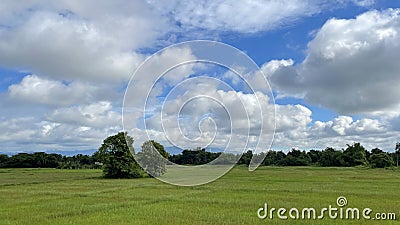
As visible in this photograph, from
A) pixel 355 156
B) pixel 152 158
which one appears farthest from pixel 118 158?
A: pixel 355 156

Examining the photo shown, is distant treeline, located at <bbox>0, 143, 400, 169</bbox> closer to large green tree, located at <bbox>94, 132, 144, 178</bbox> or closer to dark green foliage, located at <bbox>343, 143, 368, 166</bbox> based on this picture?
dark green foliage, located at <bbox>343, 143, 368, 166</bbox>

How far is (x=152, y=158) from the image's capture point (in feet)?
142

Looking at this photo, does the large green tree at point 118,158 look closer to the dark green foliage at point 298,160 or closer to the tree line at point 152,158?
the tree line at point 152,158

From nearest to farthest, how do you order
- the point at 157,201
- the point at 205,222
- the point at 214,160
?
the point at 205,222, the point at 157,201, the point at 214,160

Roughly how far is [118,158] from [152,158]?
3.54 m

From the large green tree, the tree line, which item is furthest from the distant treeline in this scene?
the large green tree

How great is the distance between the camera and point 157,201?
792 inches

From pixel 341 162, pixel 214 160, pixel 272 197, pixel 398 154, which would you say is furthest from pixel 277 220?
pixel 398 154

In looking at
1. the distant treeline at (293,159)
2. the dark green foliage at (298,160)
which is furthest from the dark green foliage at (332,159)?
the dark green foliage at (298,160)

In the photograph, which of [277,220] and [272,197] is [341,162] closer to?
[272,197]

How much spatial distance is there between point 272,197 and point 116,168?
24.6 meters

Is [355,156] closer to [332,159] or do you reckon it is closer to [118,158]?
[332,159]

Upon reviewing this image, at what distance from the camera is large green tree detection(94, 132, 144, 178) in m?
42.6

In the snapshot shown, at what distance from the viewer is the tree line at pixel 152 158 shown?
3440cm
